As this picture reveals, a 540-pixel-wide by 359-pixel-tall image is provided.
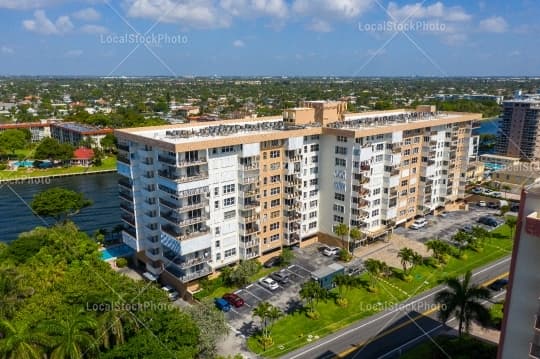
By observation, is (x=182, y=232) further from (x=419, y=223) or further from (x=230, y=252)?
(x=419, y=223)

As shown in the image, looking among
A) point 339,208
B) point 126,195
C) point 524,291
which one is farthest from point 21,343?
point 339,208

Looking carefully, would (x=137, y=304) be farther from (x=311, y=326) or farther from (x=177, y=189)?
(x=311, y=326)

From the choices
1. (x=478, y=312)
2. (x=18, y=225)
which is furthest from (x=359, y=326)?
(x=18, y=225)

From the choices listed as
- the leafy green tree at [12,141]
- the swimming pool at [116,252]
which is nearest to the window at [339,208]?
the swimming pool at [116,252]

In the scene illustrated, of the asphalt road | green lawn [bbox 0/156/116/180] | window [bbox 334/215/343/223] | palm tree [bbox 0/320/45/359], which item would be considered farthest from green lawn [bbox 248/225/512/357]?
green lawn [bbox 0/156/116/180]

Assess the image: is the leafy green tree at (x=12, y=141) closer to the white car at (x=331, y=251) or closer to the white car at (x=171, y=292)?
the white car at (x=171, y=292)

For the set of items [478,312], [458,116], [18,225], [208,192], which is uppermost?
[458,116]
